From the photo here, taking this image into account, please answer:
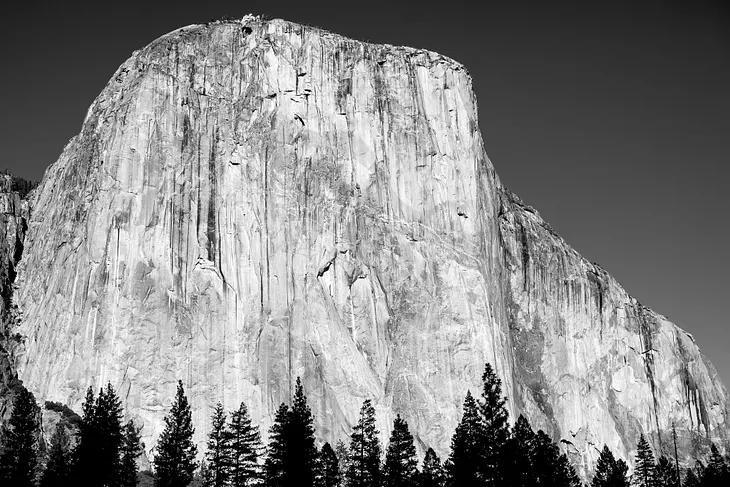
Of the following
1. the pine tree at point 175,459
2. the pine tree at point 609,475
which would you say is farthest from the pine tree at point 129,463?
the pine tree at point 609,475

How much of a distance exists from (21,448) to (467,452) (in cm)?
2816

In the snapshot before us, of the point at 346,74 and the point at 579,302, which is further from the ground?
the point at 346,74

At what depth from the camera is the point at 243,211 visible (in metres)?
100

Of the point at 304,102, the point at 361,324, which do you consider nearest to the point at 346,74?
the point at 304,102

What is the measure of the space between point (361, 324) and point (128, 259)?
1982cm

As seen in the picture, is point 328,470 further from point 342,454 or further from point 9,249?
point 9,249

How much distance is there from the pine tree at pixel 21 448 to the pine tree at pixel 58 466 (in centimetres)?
95

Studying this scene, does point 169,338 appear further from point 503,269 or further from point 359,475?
point 503,269

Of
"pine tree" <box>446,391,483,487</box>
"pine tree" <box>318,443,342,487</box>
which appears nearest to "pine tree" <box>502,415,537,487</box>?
"pine tree" <box>446,391,483,487</box>

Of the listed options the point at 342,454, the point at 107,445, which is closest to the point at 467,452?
the point at 342,454

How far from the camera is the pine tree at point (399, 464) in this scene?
78512 mm

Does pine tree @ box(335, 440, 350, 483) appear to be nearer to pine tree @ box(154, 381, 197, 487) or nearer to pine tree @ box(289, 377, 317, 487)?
pine tree @ box(289, 377, 317, 487)

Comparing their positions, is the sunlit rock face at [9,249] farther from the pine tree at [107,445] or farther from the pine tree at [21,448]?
the pine tree at [107,445]

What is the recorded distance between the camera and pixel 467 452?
74500mm
